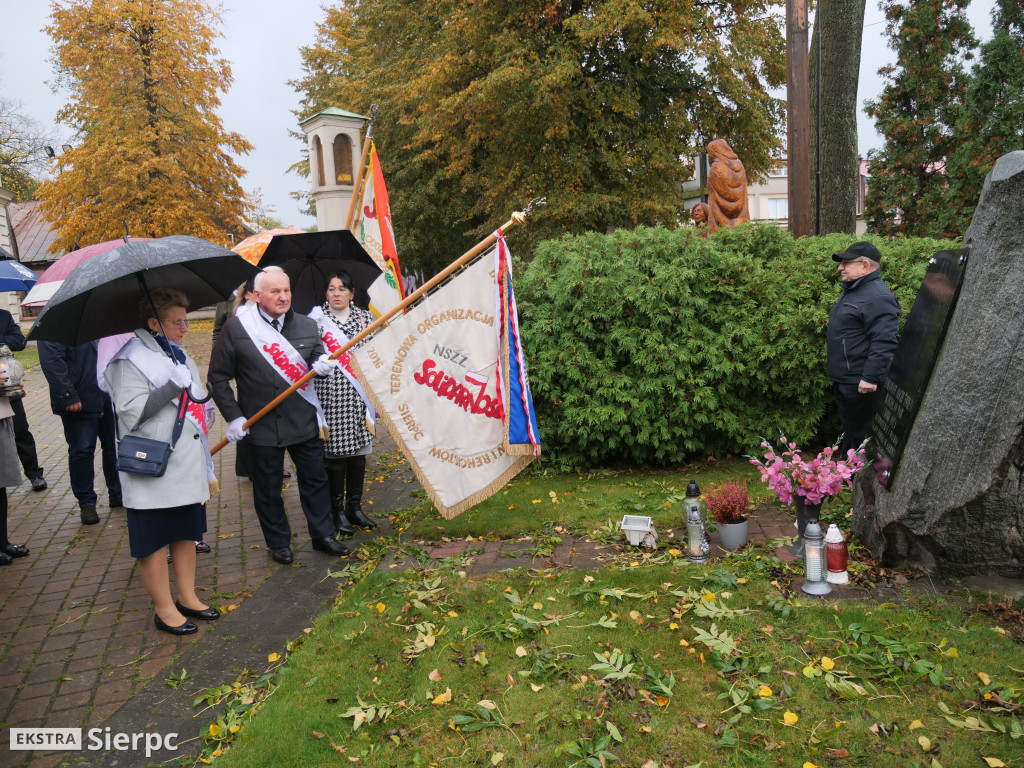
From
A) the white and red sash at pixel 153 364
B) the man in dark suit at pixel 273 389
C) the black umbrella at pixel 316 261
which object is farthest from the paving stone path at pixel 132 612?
the black umbrella at pixel 316 261

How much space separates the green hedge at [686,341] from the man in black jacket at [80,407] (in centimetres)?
413

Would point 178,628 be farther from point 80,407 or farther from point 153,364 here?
point 80,407

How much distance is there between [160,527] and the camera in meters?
4.39

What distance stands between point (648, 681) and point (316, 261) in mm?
4445

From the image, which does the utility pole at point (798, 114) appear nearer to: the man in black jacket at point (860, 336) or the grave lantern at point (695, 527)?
the man in black jacket at point (860, 336)

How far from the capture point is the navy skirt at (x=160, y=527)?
4.32 metres

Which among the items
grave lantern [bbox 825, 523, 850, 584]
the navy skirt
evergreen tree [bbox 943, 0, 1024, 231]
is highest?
evergreen tree [bbox 943, 0, 1024, 231]

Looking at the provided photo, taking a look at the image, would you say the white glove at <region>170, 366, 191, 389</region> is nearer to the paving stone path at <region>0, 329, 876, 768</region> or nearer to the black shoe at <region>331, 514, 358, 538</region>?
the paving stone path at <region>0, 329, 876, 768</region>

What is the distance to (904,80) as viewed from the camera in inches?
758

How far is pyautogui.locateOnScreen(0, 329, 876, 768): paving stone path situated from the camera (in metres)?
3.77

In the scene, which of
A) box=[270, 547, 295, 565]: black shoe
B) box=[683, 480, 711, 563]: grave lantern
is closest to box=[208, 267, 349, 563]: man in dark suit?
box=[270, 547, 295, 565]: black shoe

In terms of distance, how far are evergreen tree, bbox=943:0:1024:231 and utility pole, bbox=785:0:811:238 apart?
10940mm

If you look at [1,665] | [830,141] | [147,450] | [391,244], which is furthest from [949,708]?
[830,141]

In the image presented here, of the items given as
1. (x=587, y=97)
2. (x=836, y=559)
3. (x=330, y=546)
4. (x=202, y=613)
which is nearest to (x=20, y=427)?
(x=330, y=546)
